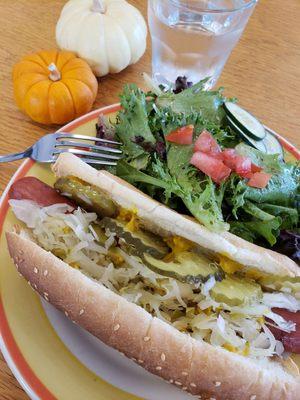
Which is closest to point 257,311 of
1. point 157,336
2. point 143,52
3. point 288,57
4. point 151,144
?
point 157,336

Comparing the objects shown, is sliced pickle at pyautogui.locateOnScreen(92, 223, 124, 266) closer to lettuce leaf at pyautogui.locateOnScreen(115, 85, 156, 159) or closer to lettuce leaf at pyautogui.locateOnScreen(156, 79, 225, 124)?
lettuce leaf at pyautogui.locateOnScreen(115, 85, 156, 159)

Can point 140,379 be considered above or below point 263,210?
below

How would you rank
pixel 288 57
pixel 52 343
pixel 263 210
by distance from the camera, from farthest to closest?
1. pixel 288 57
2. pixel 263 210
3. pixel 52 343

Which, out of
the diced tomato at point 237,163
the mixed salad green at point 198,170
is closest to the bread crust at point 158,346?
the mixed salad green at point 198,170

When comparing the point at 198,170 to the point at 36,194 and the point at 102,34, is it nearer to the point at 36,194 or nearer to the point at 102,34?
the point at 36,194

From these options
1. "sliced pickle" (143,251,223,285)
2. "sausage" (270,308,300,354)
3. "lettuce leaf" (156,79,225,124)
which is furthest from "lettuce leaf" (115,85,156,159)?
"sausage" (270,308,300,354)

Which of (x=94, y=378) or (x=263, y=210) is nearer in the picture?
(x=94, y=378)

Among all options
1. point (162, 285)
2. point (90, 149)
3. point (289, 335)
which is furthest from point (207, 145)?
point (289, 335)

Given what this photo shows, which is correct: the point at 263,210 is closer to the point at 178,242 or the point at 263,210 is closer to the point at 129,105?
the point at 178,242
